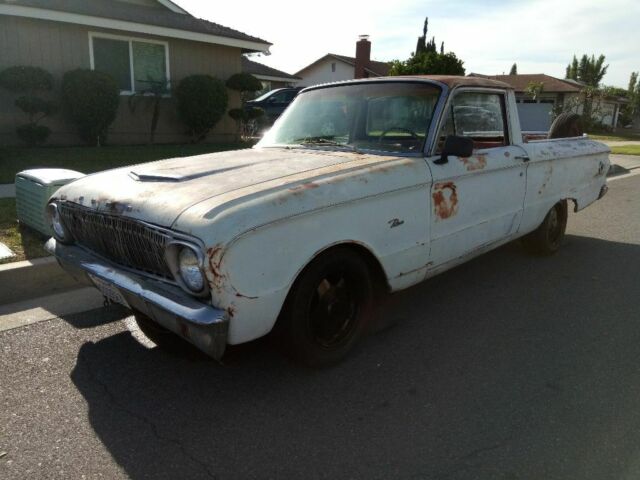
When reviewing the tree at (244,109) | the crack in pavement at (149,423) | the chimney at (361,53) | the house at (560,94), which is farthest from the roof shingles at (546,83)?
the crack in pavement at (149,423)

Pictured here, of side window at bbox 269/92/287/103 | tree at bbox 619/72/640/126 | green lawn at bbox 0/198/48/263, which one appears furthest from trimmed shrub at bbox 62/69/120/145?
tree at bbox 619/72/640/126

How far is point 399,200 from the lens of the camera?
10.3 ft

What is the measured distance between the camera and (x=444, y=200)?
3496mm

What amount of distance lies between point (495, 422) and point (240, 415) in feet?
4.28

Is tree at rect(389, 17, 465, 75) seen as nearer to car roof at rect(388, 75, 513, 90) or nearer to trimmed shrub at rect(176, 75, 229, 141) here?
trimmed shrub at rect(176, 75, 229, 141)

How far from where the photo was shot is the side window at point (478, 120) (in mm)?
3795

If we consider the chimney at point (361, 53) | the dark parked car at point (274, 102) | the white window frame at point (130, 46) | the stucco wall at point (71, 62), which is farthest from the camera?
the chimney at point (361, 53)

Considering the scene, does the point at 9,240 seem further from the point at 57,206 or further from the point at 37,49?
the point at 37,49

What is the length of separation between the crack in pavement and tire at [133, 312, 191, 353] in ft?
1.34

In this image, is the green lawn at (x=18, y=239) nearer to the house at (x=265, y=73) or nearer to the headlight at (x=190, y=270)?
the headlight at (x=190, y=270)

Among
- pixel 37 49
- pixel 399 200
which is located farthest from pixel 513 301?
pixel 37 49

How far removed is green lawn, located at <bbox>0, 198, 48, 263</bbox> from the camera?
4.45 meters

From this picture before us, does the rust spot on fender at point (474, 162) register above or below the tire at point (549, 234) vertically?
above

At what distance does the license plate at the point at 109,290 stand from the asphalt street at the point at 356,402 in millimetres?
494
